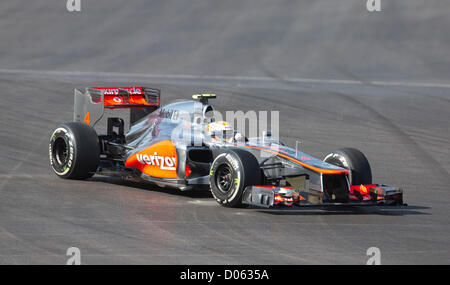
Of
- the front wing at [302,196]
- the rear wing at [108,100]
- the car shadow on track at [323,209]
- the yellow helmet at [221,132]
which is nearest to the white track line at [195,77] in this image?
the rear wing at [108,100]

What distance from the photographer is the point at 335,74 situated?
32.6 metres

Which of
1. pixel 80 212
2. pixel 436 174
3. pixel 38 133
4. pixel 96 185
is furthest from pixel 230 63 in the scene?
pixel 80 212

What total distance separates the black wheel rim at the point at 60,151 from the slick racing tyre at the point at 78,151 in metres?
0.13

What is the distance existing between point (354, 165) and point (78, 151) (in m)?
4.83

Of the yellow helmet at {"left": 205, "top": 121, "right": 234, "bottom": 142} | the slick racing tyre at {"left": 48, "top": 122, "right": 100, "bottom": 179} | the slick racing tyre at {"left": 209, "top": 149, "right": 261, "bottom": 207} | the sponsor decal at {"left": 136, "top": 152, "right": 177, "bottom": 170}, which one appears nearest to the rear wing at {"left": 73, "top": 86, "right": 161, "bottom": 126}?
the slick racing tyre at {"left": 48, "top": 122, "right": 100, "bottom": 179}

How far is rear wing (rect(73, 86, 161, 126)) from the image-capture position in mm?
15273

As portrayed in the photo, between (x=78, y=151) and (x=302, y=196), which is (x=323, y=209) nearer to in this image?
(x=302, y=196)

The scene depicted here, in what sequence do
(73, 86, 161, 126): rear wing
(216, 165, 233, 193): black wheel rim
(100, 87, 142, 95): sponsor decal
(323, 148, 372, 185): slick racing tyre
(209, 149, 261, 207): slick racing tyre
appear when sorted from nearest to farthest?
(209, 149, 261, 207): slick racing tyre
(216, 165, 233, 193): black wheel rim
(323, 148, 372, 185): slick racing tyre
(73, 86, 161, 126): rear wing
(100, 87, 142, 95): sponsor decal

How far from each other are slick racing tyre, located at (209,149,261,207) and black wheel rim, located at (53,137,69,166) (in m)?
3.65

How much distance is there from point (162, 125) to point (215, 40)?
24.8 m

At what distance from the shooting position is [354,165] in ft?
41.6

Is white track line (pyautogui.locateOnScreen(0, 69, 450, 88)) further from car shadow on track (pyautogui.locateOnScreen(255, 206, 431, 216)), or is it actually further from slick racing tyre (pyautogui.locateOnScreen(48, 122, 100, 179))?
car shadow on track (pyautogui.locateOnScreen(255, 206, 431, 216))

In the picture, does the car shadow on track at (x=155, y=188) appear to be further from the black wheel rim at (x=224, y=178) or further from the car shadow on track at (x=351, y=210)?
the car shadow on track at (x=351, y=210)

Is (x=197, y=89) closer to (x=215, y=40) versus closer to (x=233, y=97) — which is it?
(x=233, y=97)
